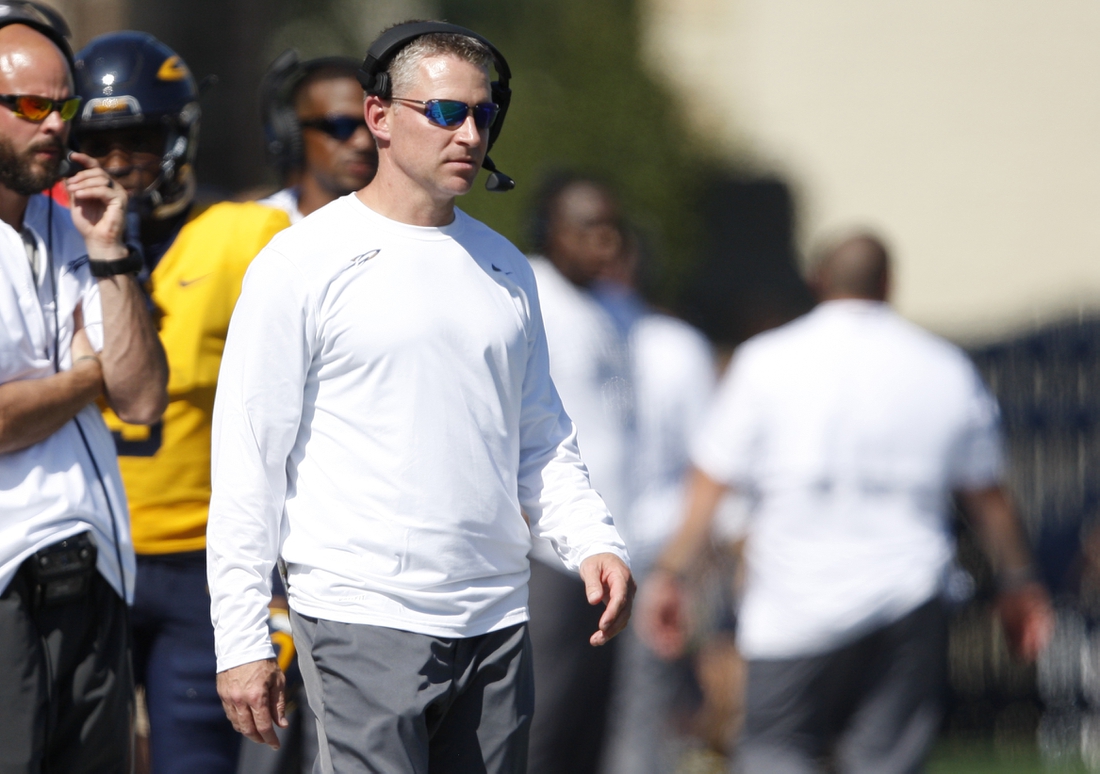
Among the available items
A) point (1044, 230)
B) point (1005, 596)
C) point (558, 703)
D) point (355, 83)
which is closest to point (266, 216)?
point (355, 83)

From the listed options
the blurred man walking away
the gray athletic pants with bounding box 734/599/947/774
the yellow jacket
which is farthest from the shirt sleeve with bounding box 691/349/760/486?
the blurred man walking away

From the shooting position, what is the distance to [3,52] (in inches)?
147

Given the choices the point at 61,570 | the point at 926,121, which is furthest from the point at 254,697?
the point at 926,121

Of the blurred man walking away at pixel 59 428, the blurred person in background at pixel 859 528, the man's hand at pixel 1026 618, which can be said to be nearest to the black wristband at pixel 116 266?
the blurred man walking away at pixel 59 428

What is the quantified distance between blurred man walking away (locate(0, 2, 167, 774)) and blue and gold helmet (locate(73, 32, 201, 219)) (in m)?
0.44

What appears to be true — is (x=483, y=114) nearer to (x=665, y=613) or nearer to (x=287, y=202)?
(x=287, y=202)

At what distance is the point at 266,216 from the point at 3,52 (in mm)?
991

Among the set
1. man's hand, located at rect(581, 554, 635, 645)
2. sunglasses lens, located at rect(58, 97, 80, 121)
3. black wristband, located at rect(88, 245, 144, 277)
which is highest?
sunglasses lens, located at rect(58, 97, 80, 121)

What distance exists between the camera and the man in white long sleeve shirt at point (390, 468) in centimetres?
330

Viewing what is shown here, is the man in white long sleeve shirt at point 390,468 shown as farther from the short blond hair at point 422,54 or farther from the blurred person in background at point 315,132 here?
the blurred person in background at point 315,132

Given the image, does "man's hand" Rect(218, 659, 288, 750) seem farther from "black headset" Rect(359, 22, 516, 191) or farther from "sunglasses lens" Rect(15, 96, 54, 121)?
"sunglasses lens" Rect(15, 96, 54, 121)

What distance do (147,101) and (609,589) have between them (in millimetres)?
2072

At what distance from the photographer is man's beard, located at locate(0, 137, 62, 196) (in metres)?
3.71

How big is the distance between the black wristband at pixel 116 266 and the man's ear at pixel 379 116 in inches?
29.8
